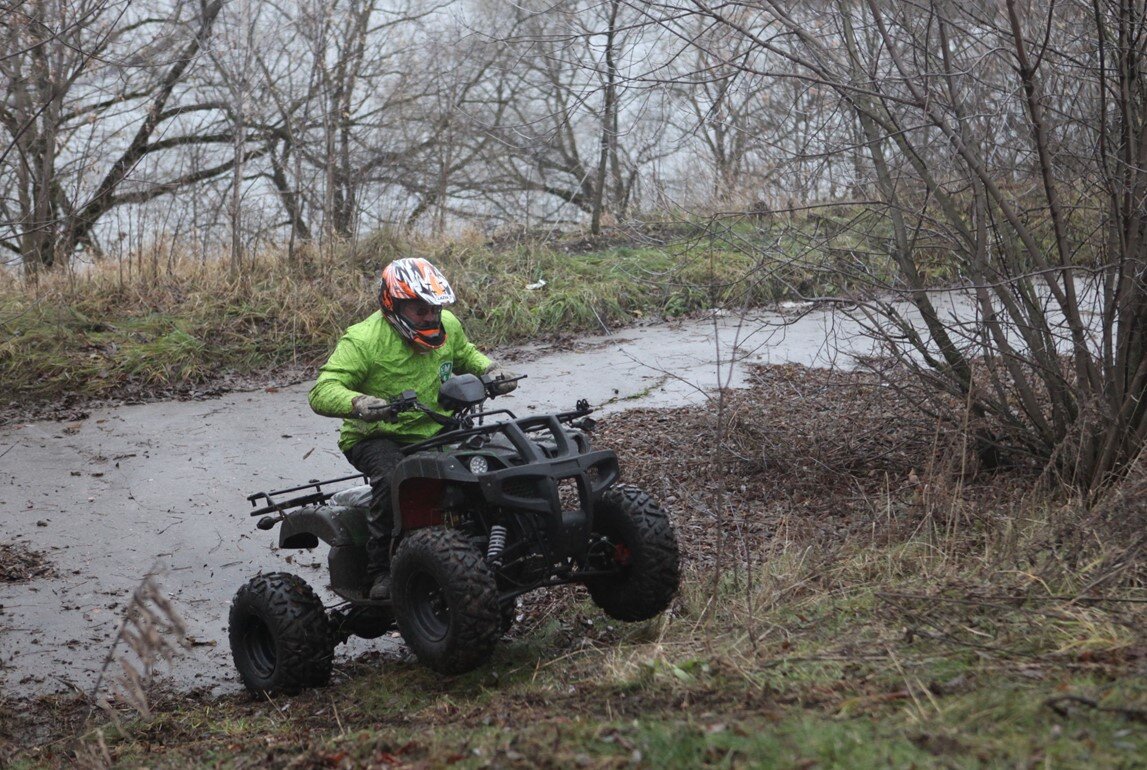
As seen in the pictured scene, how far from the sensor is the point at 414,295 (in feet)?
18.4

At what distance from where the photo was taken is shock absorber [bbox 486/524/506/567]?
16.0 ft

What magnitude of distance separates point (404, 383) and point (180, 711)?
6.30 feet

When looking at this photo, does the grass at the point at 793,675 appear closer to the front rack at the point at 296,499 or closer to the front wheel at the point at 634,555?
the front wheel at the point at 634,555

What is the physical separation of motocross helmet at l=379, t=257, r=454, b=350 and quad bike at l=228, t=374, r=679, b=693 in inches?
15.0

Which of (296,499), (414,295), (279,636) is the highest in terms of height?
(414,295)

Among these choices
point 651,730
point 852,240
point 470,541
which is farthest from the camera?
point 852,240

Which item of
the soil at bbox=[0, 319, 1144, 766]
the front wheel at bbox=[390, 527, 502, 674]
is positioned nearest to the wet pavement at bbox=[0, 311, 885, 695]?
the soil at bbox=[0, 319, 1144, 766]

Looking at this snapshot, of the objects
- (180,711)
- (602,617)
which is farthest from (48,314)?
(602,617)

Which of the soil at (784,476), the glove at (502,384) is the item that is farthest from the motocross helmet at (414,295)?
the soil at (784,476)

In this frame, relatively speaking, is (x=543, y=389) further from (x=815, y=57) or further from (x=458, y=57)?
(x=458, y=57)

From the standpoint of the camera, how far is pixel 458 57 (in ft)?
54.5

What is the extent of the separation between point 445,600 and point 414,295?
1615 mm

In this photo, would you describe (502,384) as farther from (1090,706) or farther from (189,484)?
(189,484)

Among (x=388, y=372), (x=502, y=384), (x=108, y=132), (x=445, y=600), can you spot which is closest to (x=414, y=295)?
(x=388, y=372)
